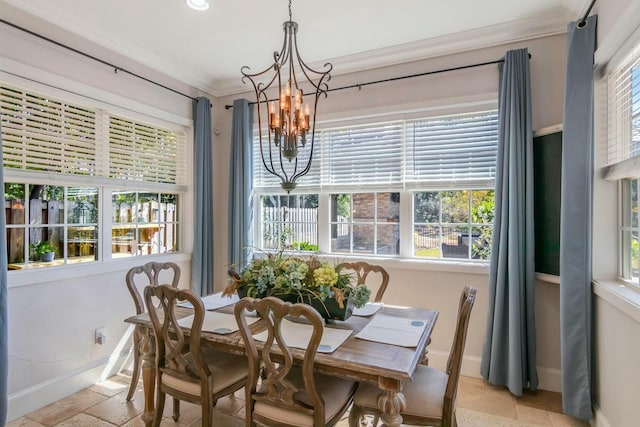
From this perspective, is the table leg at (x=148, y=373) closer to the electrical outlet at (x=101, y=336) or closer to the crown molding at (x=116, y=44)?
the electrical outlet at (x=101, y=336)

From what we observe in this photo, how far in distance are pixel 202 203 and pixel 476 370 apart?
3.04 m

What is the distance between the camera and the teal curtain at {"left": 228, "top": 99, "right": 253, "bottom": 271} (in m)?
3.79

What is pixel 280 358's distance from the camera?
5.58 feet

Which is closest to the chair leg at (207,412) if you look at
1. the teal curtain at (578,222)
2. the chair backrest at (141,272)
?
the chair backrest at (141,272)

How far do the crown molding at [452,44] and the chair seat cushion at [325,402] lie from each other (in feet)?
8.89

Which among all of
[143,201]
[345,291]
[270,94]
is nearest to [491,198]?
[345,291]

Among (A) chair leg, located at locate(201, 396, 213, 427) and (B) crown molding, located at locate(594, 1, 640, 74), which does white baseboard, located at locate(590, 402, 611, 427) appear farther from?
→ (A) chair leg, located at locate(201, 396, 213, 427)

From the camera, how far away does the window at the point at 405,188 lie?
3.04 m

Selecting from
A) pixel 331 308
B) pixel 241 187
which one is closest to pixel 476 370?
pixel 331 308

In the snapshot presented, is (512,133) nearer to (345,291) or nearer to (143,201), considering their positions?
(345,291)

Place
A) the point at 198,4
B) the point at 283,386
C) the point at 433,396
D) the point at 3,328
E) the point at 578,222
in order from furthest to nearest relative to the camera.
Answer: the point at 198,4 → the point at 578,222 → the point at 3,328 → the point at 433,396 → the point at 283,386

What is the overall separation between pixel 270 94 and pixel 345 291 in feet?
8.45

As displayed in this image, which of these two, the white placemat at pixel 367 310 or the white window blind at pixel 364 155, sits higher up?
the white window blind at pixel 364 155

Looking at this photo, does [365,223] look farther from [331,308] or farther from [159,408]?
[159,408]
